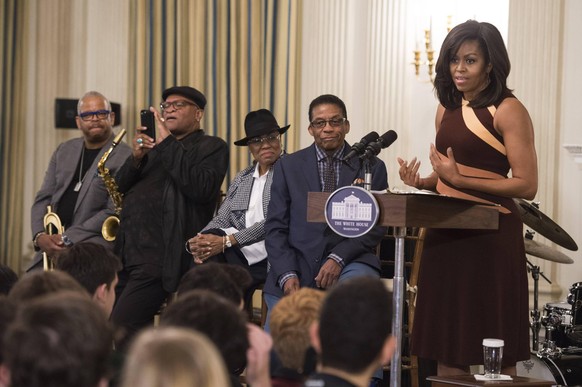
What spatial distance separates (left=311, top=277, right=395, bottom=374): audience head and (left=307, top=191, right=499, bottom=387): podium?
107 centimetres

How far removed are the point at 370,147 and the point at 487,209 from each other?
0.48m

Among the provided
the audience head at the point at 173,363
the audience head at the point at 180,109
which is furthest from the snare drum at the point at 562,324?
the audience head at the point at 173,363

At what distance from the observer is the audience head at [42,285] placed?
2646 millimetres

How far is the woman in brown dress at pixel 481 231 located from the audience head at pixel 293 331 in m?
1.00

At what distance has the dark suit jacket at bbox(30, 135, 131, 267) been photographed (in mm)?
5898

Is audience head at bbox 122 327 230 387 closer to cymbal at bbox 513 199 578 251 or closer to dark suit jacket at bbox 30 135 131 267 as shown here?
cymbal at bbox 513 199 578 251

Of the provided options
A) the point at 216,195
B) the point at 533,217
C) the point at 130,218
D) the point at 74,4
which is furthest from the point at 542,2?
the point at 74,4

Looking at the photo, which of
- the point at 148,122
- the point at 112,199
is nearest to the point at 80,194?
the point at 112,199

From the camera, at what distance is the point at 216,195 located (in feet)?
18.4

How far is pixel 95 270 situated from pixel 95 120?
3.03 metres

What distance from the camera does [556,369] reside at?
488cm

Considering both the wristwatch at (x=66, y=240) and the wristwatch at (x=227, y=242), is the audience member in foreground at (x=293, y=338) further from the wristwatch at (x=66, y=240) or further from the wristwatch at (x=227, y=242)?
the wristwatch at (x=66, y=240)

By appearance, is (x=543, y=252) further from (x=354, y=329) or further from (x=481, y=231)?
(x=354, y=329)

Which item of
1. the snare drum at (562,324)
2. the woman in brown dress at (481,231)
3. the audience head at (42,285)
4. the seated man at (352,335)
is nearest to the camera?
the seated man at (352,335)
